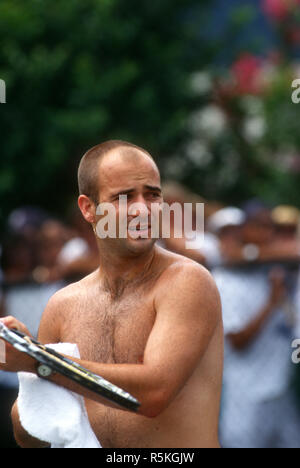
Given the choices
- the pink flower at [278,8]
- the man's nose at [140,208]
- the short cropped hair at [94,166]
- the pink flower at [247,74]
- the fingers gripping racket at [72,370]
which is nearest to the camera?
the fingers gripping racket at [72,370]

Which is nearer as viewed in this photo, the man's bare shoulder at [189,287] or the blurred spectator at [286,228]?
the man's bare shoulder at [189,287]

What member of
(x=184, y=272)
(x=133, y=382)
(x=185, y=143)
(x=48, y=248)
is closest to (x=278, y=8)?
(x=185, y=143)

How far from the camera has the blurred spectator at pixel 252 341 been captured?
532cm

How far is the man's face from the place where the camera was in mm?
2596

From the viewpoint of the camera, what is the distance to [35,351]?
7.61 ft

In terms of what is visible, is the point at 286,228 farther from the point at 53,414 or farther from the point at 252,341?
the point at 53,414

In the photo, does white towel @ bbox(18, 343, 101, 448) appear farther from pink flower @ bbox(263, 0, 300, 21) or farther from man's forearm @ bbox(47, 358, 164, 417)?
pink flower @ bbox(263, 0, 300, 21)

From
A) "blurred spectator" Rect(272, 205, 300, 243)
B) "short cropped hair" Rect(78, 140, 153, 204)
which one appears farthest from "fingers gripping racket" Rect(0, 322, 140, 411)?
"blurred spectator" Rect(272, 205, 300, 243)

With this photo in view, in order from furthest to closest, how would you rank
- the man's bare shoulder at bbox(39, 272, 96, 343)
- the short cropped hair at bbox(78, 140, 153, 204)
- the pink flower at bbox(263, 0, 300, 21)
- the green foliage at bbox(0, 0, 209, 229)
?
1. the pink flower at bbox(263, 0, 300, 21)
2. the green foliage at bbox(0, 0, 209, 229)
3. the man's bare shoulder at bbox(39, 272, 96, 343)
4. the short cropped hair at bbox(78, 140, 153, 204)

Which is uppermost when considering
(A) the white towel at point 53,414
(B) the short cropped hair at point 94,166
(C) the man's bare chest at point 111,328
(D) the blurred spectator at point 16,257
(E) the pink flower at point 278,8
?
(E) the pink flower at point 278,8

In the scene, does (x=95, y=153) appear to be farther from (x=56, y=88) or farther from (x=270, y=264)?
(x=56, y=88)

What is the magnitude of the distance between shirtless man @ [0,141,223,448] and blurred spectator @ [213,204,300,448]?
257 cm

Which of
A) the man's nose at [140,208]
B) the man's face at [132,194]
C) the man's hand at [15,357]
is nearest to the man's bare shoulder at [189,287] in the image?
the man's face at [132,194]

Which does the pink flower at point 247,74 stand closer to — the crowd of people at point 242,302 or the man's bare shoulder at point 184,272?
the crowd of people at point 242,302
